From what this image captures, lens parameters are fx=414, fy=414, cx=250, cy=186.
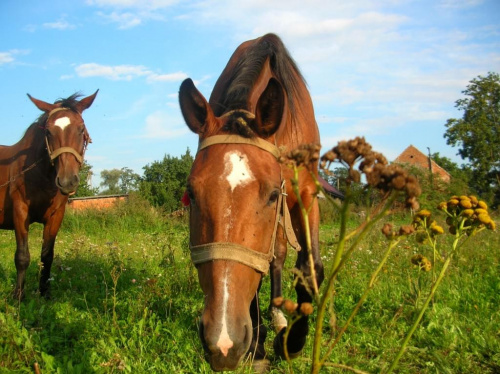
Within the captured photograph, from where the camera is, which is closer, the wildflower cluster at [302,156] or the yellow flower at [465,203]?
the wildflower cluster at [302,156]

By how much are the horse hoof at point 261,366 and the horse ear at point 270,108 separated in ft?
5.90

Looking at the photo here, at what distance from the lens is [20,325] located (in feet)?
12.4

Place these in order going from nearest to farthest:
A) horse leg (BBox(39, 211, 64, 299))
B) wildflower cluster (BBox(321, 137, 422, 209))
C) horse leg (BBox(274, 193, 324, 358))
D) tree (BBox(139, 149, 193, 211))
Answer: wildflower cluster (BBox(321, 137, 422, 209)) → horse leg (BBox(274, 193, 324, 358)) → horse leg (BBox(39, 211, 64, 299)) → tree (BBox(139, 149, 193, 211))

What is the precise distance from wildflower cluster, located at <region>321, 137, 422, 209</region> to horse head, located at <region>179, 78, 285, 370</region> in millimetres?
797

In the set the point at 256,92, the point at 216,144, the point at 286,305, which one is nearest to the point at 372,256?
the point at 256,92

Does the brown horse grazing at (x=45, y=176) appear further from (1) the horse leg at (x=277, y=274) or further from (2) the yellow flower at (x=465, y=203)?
(2) the yellow flower at (x=465, y=203)

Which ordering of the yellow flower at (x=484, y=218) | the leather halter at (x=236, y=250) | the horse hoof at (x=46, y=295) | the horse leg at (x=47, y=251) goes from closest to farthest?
1. the yellow flower at (x=484, y=218)
2. the leather halter at (x=236, y=250)
3. the horse hoof at (x=46, y=295)
4. the horse leg at (x=47, y=251)

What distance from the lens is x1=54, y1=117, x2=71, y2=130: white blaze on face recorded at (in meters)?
5.70

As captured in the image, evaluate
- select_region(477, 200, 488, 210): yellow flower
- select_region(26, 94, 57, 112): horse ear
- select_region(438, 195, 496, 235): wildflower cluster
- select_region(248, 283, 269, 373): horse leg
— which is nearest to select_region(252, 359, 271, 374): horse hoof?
select_region(248, 283, 269, 373): horse leg

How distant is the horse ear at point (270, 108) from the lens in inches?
110

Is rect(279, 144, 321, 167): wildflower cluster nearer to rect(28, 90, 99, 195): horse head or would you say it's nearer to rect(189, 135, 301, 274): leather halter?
rect(189, 135, 301, 274): leather halter

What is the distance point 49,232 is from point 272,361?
13.0ft

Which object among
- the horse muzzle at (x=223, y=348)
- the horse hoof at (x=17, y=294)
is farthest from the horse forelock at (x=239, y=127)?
the horse hoof at (x=17, y=294)

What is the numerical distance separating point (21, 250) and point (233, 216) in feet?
14.4
